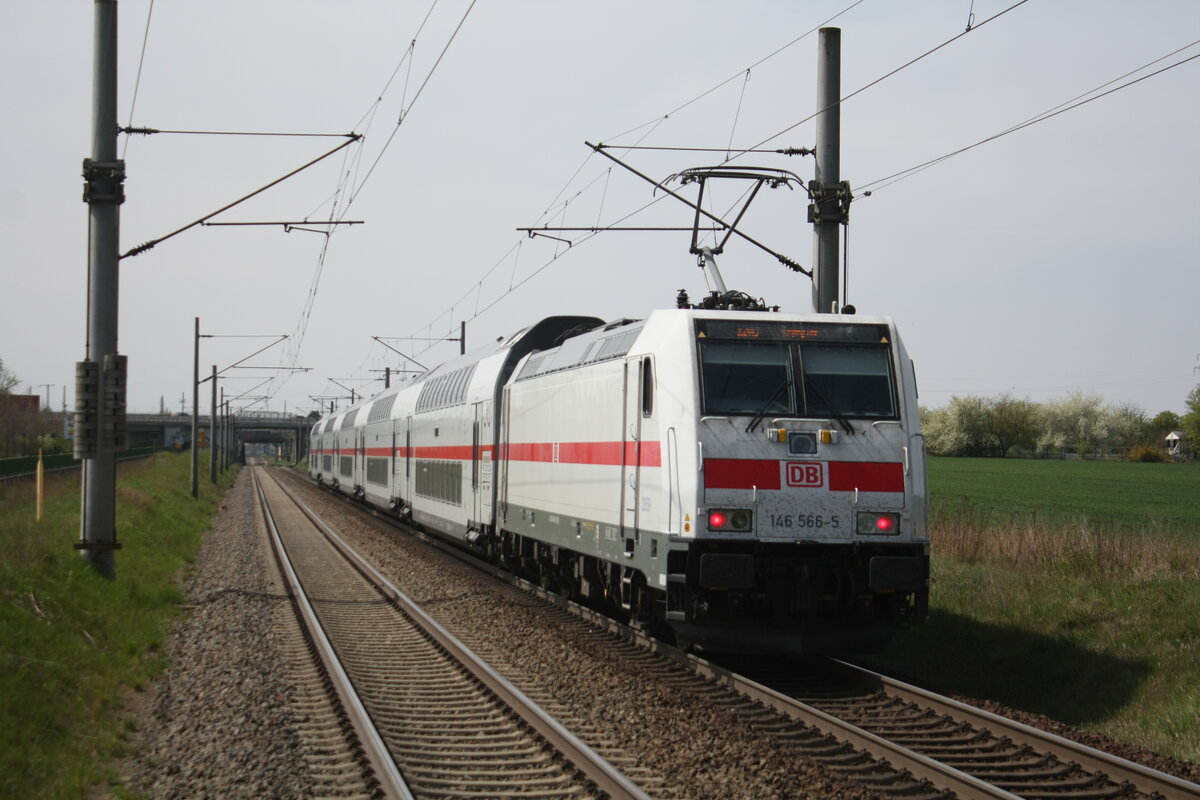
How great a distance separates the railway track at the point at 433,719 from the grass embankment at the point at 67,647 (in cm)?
175

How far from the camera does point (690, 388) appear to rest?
1039 cm

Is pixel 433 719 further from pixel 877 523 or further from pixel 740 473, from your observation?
pixel 877 523

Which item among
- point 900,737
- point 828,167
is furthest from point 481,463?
point 900,737

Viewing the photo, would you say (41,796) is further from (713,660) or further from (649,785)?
(713,660)

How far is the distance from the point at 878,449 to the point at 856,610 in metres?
1.52

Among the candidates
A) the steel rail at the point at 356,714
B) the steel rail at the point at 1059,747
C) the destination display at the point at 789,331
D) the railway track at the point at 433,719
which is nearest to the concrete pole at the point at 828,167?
the destination display at the point at 789,331

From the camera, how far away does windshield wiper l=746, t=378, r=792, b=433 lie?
1040cm

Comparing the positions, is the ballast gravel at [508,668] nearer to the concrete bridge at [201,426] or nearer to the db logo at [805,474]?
the db logo at [805,474]

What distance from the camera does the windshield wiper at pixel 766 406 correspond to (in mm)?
10398

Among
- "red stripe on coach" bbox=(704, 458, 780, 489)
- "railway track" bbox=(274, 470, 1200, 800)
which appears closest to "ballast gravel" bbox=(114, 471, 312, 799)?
"railway track" bbox=(274, 470, 1200, 800)

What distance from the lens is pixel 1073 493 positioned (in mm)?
40781

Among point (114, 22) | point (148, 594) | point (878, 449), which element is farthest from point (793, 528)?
point (114, 22)

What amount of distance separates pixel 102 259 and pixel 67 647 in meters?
6.19

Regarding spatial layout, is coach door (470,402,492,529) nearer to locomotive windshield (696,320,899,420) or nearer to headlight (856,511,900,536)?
locomotive windshield (696,320,899,420)
